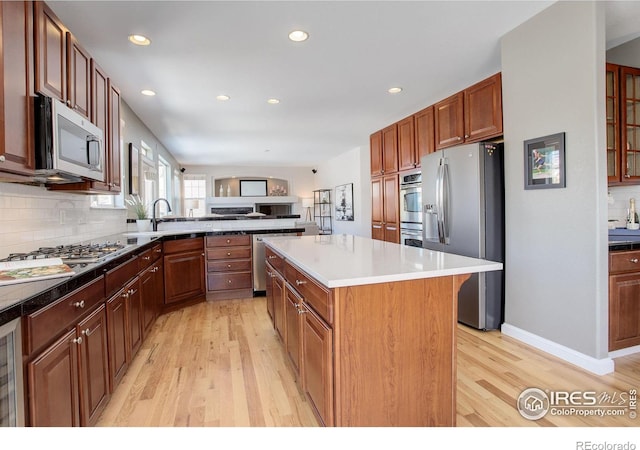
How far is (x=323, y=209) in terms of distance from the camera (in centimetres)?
985

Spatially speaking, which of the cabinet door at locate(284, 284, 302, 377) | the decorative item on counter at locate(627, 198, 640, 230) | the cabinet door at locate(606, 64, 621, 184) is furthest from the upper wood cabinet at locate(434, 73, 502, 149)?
the cabinet door at locate(284, 284, 302, 377)

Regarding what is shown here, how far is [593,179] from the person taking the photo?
2.20m

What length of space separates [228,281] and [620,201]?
4.07 metres

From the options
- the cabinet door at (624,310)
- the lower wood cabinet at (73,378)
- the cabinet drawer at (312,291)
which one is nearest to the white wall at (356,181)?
the cabinet door at (624,310)

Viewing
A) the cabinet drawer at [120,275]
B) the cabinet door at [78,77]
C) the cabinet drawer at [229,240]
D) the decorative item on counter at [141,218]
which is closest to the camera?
the cabinet drawer at [120,275]

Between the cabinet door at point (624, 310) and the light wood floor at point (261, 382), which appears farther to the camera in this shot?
the cabinet door at point (624, 310)

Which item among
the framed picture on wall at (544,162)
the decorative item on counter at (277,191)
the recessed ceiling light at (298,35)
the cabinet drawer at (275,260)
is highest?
the recessed ceiling light at (298,35)

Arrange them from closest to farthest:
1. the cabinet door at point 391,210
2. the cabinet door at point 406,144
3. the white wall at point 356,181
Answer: the cabinet door at point 406,144 → the cabinet door at point 391,210 → the white wall at point 356,181

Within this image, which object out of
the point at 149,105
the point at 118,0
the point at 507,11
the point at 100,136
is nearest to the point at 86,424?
the point at 100,136

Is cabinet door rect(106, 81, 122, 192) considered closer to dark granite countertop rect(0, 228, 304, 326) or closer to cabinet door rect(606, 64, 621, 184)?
dark granite countertop rect(0, 228, 304, 326)

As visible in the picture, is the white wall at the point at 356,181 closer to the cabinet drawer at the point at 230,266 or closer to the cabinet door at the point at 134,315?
the cabinet drawer at the point at 230,266

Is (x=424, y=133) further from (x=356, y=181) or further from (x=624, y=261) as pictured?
(x=356, y=181)

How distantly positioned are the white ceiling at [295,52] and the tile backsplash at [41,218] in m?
1.23

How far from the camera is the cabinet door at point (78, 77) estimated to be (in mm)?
2109
